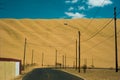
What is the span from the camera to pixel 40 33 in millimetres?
199375

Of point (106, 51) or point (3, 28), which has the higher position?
point (3, 28)

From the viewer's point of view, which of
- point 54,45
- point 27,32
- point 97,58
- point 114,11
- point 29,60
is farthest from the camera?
point 27,32

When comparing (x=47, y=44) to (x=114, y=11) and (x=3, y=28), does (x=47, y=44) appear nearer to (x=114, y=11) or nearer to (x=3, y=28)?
(x=3, y=28)

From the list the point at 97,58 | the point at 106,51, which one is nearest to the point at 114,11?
the point at 97,58

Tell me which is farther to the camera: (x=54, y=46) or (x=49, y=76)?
(x=54, y=46)

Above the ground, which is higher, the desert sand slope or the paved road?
the desert sand slope

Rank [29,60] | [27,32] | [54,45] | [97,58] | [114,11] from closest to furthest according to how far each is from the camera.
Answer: [114,11], [29,60], [97,58], [54,45], [27,32]

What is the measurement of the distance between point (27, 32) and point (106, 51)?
51.2 meters

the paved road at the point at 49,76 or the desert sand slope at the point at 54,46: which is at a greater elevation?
the desert sand slope at the point at 54,46

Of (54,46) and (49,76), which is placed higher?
(54,46)

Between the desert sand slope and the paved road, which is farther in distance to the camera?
the desert sand slope

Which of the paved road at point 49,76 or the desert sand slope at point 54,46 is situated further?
the desert sand slope at point 54,46

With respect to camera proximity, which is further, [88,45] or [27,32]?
[27,32]

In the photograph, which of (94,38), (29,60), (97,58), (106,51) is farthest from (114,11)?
(94,38)
